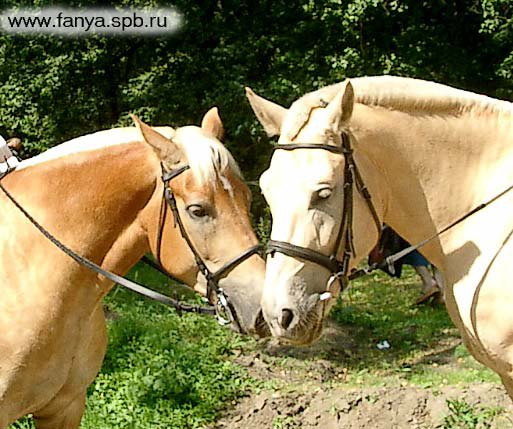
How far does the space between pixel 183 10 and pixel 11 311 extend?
8588 millimetres

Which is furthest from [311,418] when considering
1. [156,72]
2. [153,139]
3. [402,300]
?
[156,72]

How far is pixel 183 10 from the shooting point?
10.6 meters

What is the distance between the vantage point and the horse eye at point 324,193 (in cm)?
243

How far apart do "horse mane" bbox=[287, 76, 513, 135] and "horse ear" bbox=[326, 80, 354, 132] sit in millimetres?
125

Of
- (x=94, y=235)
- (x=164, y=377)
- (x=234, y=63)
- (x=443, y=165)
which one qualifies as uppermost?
(x=443, y=165)

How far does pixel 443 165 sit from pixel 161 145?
107 centimetres

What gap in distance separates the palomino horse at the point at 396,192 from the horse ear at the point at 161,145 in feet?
1.19

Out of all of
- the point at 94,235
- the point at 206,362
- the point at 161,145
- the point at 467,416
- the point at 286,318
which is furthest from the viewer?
the point at 206,362

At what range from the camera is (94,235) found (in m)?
2.78

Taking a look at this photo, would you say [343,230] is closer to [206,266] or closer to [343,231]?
[343,231]

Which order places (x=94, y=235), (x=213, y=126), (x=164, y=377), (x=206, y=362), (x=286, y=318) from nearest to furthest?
(x=286, y=318), (x=94, y=235), (x=213, y=126), (x=164, y=377), (x=206, y=362)

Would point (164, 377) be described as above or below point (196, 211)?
below

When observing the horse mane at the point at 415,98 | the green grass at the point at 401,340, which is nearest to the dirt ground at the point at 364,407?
the green grass at the point at 401,340

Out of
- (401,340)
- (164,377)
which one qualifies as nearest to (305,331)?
(164,377)
